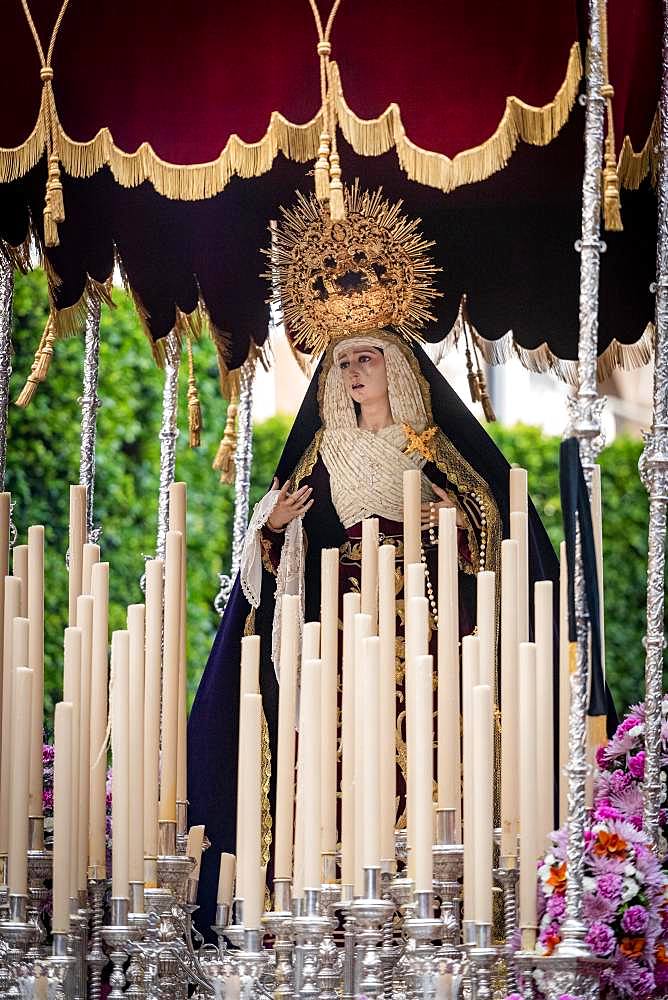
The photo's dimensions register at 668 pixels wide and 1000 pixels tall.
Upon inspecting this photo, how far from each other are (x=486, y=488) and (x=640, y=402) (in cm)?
734

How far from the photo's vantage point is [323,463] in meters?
5.34

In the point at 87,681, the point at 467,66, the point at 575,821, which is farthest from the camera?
the point at 467,66

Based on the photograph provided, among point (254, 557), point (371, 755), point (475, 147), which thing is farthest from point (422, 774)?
point (254, 557)

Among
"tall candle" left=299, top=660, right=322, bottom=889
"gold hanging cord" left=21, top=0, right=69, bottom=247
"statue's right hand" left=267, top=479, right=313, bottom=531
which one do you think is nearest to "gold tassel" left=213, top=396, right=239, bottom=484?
"statue's right hand" left=267, top=479, right=313, bottom=531

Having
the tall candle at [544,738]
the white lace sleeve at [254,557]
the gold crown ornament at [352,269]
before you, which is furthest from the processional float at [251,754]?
the white lace sleeve at [254,557]

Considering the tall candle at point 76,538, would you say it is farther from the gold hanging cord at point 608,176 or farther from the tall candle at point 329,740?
the gold hanging cord at point 608,176

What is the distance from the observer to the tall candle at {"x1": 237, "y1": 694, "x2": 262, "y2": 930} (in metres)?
3.68

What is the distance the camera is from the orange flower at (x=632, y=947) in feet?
12.1

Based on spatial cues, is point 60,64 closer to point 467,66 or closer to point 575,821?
point 467,66

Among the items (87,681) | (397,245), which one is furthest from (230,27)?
(87,681)

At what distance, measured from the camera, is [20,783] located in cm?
393

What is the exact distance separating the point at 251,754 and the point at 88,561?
2.92 feet

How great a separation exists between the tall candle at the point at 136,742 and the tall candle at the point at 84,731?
0.14 m

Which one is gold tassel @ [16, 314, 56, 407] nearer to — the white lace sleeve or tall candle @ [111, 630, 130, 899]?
the white lace sleeve
